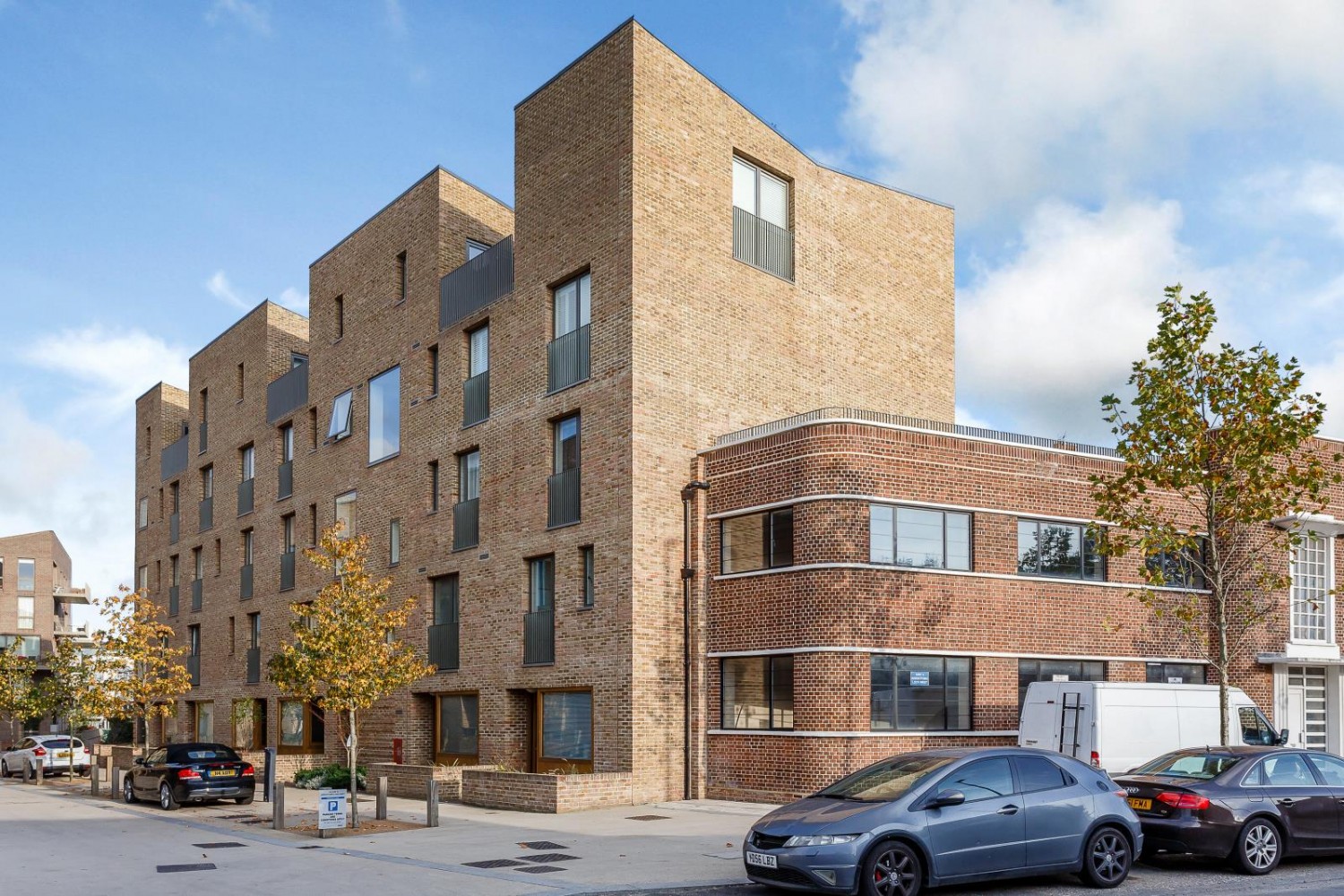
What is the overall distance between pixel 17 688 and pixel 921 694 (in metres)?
37.0

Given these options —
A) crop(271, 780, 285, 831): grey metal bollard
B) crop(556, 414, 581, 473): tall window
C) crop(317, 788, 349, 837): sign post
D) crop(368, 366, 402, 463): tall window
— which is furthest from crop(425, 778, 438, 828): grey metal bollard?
crop(368, 366, 402, 463): tall window

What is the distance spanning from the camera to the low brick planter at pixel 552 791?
894 inches

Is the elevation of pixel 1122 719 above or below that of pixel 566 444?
below

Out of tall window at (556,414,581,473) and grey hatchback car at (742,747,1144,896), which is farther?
tall window at (556,414,581,473)

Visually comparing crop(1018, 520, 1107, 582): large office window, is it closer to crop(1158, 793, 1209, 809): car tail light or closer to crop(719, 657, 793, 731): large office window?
crop(719, 657, 793, 731): large office window

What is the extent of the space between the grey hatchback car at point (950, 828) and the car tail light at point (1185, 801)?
101 cm

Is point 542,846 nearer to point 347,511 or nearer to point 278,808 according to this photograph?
point 278,808

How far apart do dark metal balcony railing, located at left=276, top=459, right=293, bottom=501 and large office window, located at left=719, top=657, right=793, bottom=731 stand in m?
19.3

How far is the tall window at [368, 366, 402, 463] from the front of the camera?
110ft

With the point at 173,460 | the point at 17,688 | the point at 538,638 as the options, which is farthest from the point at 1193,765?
the point at 17,688

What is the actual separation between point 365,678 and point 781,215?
44.2 feet

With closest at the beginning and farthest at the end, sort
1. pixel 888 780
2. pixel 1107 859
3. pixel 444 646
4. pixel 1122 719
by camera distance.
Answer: pixel 888 780, pixel 1107 859, pixel 1122 719, pixel 444 646

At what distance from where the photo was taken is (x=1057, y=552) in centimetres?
2505

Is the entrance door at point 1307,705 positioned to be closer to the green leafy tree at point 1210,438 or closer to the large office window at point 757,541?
the green leafy tree at point 1210,438
